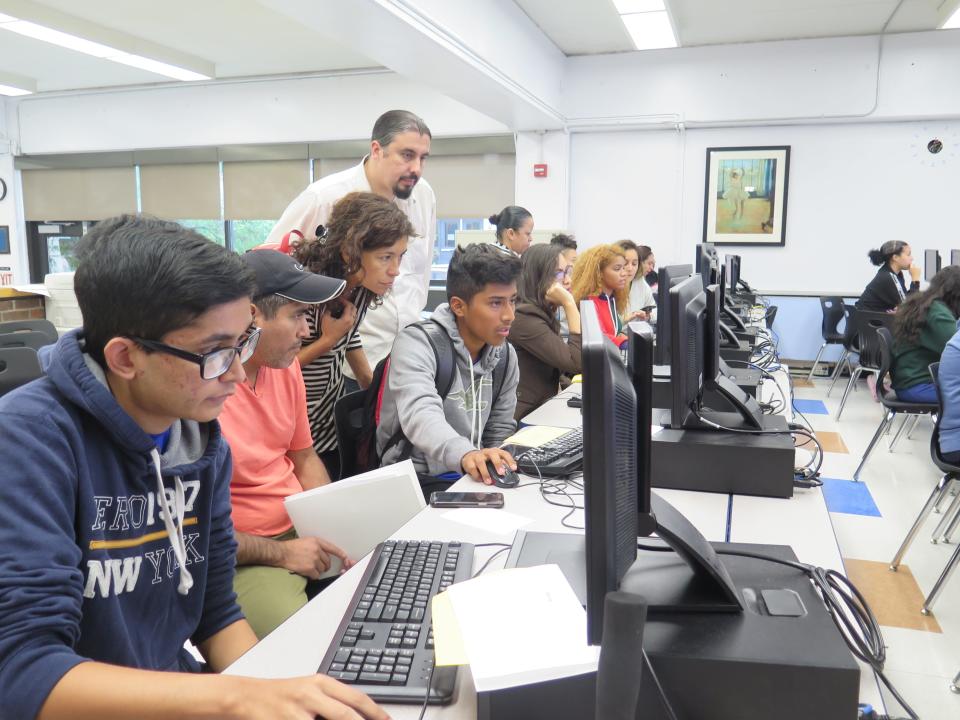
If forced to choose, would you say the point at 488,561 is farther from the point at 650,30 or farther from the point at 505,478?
the point at 650,30

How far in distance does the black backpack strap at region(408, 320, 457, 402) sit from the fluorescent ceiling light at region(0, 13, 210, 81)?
192 inches

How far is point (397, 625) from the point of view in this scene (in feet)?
3.21

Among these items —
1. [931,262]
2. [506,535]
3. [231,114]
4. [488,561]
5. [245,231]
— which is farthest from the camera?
[245,231]

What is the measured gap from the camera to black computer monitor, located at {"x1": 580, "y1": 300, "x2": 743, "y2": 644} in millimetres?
707

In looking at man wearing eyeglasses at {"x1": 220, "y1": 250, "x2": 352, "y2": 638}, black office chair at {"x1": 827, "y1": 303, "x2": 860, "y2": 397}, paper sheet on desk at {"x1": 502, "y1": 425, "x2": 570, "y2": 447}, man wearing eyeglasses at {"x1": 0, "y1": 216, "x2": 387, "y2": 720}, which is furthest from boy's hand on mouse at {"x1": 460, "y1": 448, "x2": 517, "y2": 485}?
black office chair at {"x1": 827, "y1": 303, "x2": 860, "y2": 397}

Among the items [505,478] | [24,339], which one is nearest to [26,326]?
[24,339]

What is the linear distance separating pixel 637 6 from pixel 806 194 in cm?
242

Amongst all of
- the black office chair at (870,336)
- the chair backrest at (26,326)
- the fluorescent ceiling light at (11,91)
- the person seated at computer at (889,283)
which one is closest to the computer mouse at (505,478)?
the chair backrest at (26,326)

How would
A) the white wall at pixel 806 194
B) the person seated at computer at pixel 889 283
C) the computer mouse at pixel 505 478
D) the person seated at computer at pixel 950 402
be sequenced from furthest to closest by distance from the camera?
the white wall at pixel 806 194, the person seated at computer at pixel 889 283, the person seated at computer at pixel 950 402, the computer mouse at pixel 505 478

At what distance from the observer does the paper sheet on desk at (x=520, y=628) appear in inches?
30.9

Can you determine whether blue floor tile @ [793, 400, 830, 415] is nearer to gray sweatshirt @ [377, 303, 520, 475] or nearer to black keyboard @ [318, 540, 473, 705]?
gray sweatshirt @ [377, 303, 520, 475]

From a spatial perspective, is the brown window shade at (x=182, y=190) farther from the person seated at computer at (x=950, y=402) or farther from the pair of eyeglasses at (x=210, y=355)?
the pair of eyeglasses at (x=210, y=355)

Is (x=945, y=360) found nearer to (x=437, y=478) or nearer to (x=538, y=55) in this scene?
(x=437, y=478)

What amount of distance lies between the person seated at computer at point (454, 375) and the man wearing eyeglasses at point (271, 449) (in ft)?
0.96
